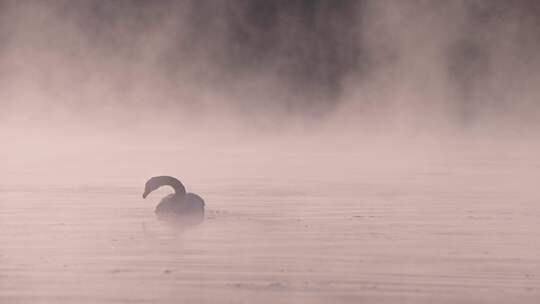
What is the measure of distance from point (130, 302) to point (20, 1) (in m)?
50.7

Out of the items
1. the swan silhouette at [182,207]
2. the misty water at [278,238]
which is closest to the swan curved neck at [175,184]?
the swan silhouette at [182,207]

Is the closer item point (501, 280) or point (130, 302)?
point (130, 302)

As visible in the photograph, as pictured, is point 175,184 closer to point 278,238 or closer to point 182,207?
point 182,207

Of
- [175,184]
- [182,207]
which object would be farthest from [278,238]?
[175,184]

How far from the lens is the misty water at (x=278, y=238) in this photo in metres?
11.4

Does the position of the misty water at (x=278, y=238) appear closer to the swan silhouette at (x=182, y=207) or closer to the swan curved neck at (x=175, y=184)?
the swan silhouette at (x=182, y=207)

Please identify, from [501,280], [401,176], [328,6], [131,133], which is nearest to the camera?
[501,280]

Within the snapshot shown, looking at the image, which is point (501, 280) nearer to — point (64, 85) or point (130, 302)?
point (130, 302)

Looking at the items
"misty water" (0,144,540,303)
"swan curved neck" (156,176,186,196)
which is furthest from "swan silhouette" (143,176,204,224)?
"misty water" (0,144,540,303)

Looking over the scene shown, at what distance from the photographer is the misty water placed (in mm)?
11398

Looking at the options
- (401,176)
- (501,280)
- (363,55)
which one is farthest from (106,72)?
(501,280)

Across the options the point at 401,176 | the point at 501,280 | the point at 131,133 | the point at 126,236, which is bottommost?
the point at 501,280

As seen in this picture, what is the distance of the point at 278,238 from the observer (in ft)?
48.6

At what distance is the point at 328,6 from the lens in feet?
190
